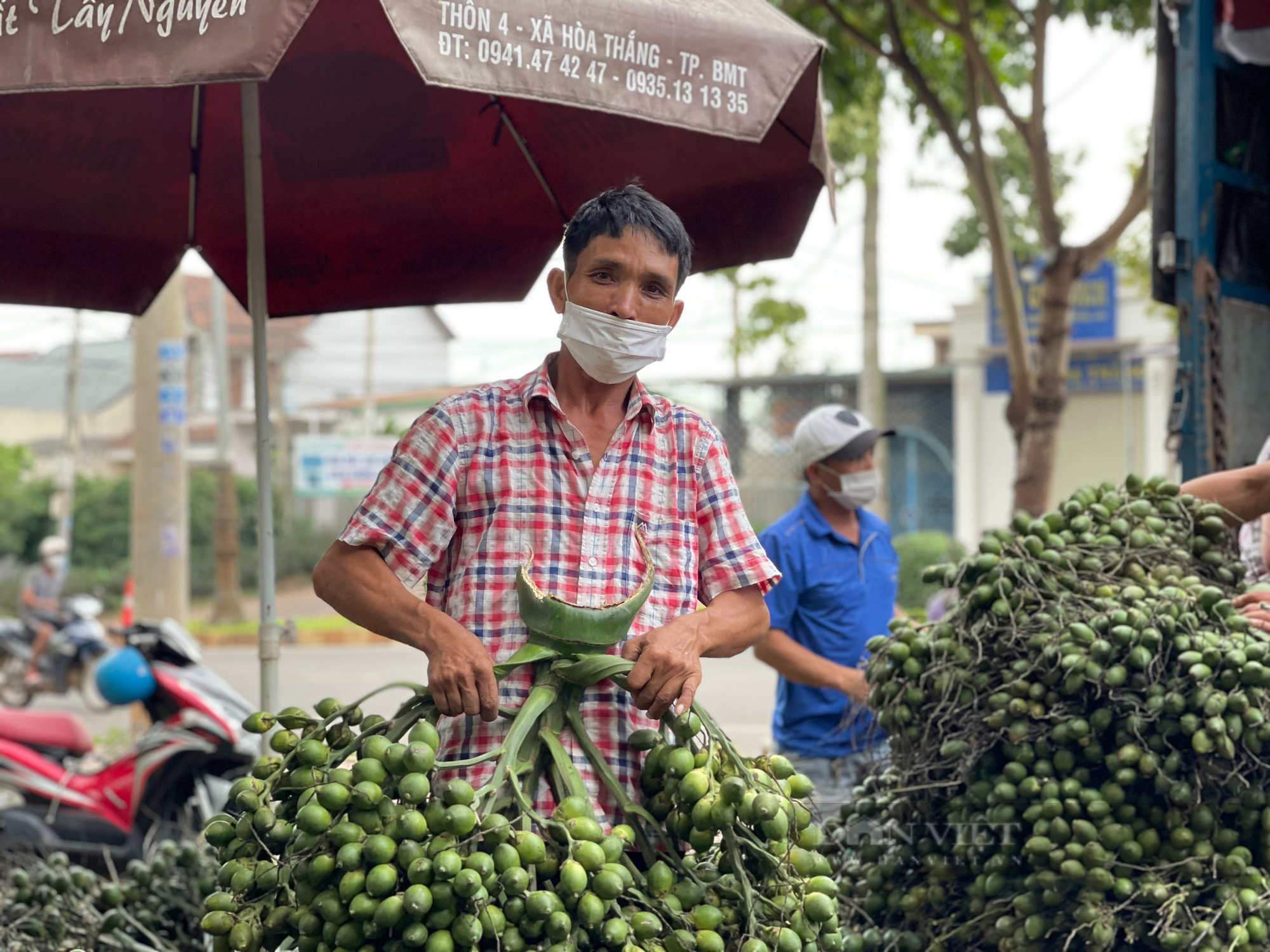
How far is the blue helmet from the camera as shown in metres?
5.16

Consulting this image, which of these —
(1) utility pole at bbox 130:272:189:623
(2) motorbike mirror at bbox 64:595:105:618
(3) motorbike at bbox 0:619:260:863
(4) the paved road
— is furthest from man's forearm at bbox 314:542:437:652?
(2) motorbike mirror at bbox 64:595:105:618

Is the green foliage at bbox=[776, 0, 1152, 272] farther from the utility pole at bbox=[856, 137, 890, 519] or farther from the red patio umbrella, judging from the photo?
the utility pole at bbox=[856, 137, 890, 519]

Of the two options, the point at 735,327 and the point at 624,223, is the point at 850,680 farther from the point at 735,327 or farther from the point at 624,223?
the point at 735,327

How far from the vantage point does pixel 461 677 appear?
183 centimetres

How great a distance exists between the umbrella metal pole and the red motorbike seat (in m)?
3.23

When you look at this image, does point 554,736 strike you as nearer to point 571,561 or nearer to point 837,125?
point 571,561

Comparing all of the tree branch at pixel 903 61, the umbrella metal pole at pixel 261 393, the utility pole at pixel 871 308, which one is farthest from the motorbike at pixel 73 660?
the umbrella metal pole at pixel 261 393

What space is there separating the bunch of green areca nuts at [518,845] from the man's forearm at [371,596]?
101 millimetres

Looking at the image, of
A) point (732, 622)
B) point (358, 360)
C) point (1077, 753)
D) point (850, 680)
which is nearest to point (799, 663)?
point (850, 680)

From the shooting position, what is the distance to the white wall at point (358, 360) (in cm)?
3253

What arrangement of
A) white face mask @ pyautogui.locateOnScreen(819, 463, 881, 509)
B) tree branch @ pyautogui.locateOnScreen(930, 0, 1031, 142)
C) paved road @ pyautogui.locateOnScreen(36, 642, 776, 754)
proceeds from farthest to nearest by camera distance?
paved road @ pyautogui.locateOnScreen(36, 642, 776, 754), tree branch @ pyautogui.locateOnScreen(930, 0, 1031, 142), white face mask @ pyautogui.locateOnScreen(819, 463, 881, 509)

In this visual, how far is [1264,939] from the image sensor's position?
229 cm

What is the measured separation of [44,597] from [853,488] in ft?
35.9

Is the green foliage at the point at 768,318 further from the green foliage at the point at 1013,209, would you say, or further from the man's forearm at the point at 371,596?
the man's forearm at the point at 371,596
